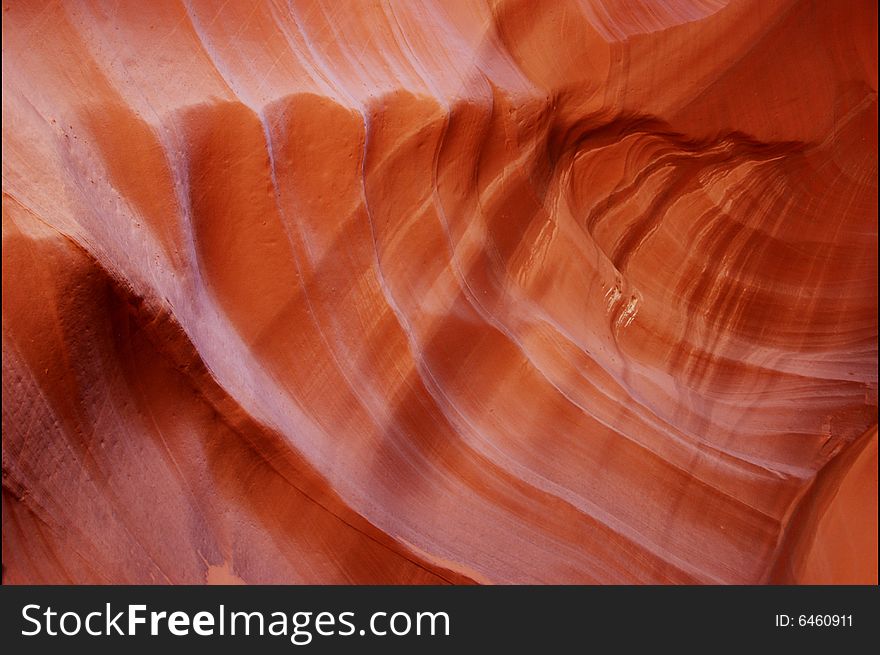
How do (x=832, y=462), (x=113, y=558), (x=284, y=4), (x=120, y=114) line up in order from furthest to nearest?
1. (x=832, y=462)
2. (x=284, y=4)
3. (x=120, y=114)
4. (x=113, y=558)

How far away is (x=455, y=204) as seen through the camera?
2.24 m

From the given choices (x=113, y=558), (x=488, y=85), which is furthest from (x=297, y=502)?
(x=488, y=85)

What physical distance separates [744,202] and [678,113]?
0.43 meters

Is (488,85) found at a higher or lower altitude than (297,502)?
higher

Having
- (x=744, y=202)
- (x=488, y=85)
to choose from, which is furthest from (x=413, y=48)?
(x=744, y=202)

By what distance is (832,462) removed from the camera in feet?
7.87

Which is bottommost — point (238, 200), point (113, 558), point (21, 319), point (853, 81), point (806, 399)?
point (113, 558)

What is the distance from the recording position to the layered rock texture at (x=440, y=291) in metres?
1.67

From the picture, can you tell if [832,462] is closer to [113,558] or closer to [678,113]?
[678,113]

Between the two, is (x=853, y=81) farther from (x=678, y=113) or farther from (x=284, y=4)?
(x=284, y=4)

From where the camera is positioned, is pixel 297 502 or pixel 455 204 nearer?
pixel 297 502

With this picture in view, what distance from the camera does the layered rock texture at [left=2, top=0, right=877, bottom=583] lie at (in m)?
1.67

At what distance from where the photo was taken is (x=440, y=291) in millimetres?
2207

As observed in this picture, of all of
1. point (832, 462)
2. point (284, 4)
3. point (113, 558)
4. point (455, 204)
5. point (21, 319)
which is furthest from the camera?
point (832, 462)
